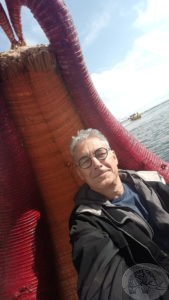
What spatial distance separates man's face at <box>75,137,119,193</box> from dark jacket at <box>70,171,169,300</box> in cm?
8

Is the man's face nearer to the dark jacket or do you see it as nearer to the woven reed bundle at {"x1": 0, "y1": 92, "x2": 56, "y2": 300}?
the dark jacket

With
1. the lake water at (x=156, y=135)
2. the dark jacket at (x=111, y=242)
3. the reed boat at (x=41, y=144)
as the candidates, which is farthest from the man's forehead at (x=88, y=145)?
the lake water at (x=156, y=135)

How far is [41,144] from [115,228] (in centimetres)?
99

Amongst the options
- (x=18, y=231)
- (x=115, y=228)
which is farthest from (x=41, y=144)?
(x=115, y=228)

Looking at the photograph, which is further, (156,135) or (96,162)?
(156,135)

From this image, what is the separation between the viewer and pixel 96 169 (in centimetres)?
263

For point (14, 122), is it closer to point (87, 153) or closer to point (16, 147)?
point (16, 147)

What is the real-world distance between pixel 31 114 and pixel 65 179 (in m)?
0.62

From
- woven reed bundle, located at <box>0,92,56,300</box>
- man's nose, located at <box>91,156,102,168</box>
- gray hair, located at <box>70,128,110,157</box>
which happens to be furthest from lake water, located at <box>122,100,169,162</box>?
woven reed bundle, located at <box>0,92,56,300</box>

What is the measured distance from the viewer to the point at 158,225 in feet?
8.13

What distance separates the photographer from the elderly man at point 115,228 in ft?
6.12

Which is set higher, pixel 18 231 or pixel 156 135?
pixel 18 231

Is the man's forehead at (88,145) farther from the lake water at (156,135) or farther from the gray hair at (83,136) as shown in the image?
the lake water at (156,135)

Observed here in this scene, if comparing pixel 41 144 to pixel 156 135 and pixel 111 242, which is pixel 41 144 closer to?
pixel 111 242
